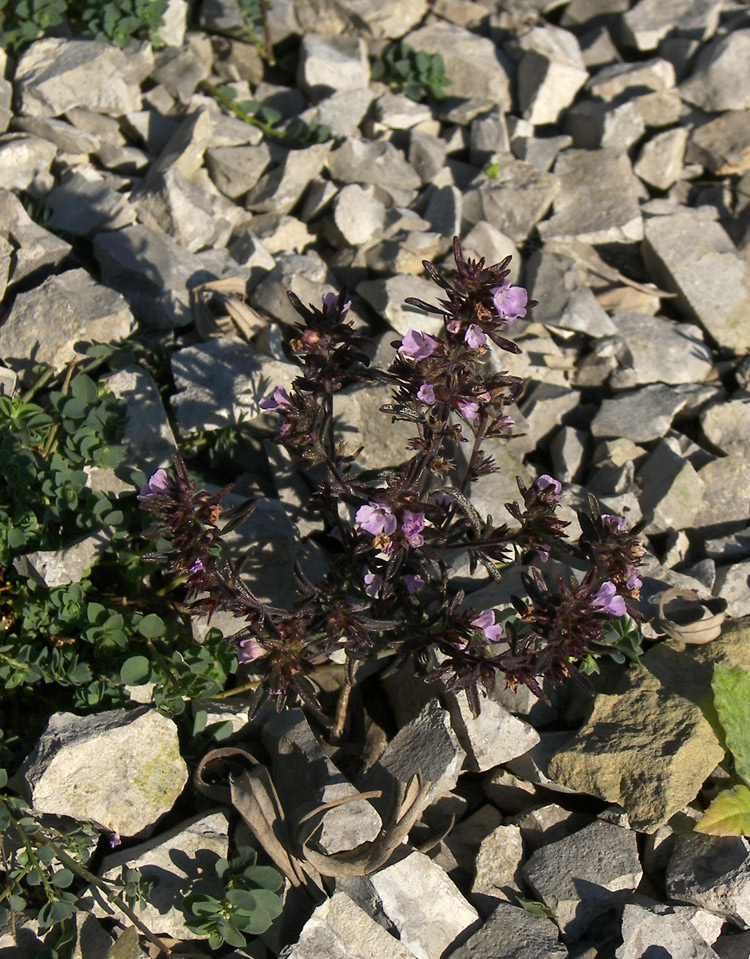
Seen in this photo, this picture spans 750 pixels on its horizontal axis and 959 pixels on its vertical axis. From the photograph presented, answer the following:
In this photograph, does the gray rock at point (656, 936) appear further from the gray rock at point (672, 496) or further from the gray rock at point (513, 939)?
the gray rock at point (672, 496)

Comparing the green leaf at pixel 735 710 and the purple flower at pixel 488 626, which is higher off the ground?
the purple flower at pixel 488 626

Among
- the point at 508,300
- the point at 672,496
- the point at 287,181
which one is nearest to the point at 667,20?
the point at 287,181

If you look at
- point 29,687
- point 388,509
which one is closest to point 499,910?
point 388,509

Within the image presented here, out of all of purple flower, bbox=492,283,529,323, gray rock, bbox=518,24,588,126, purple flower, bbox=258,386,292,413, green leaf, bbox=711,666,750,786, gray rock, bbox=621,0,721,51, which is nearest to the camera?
purple flower, bbox=492,283,529,323

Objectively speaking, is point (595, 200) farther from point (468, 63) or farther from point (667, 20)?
point (667, 20)

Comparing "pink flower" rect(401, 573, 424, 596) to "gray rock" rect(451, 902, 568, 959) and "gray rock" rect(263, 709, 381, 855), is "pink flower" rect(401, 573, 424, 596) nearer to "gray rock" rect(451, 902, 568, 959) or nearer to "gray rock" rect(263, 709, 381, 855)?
"gray rock" rect(263, 709, 381, 855)

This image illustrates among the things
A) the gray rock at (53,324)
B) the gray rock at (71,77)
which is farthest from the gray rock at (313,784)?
the gray rock at (71,77)

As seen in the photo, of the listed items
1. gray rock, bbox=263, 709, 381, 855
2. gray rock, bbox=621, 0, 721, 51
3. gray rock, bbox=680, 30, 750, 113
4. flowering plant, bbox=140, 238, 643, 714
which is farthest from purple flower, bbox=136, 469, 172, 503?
gray rock, bbox=621, 0, 721, 51
